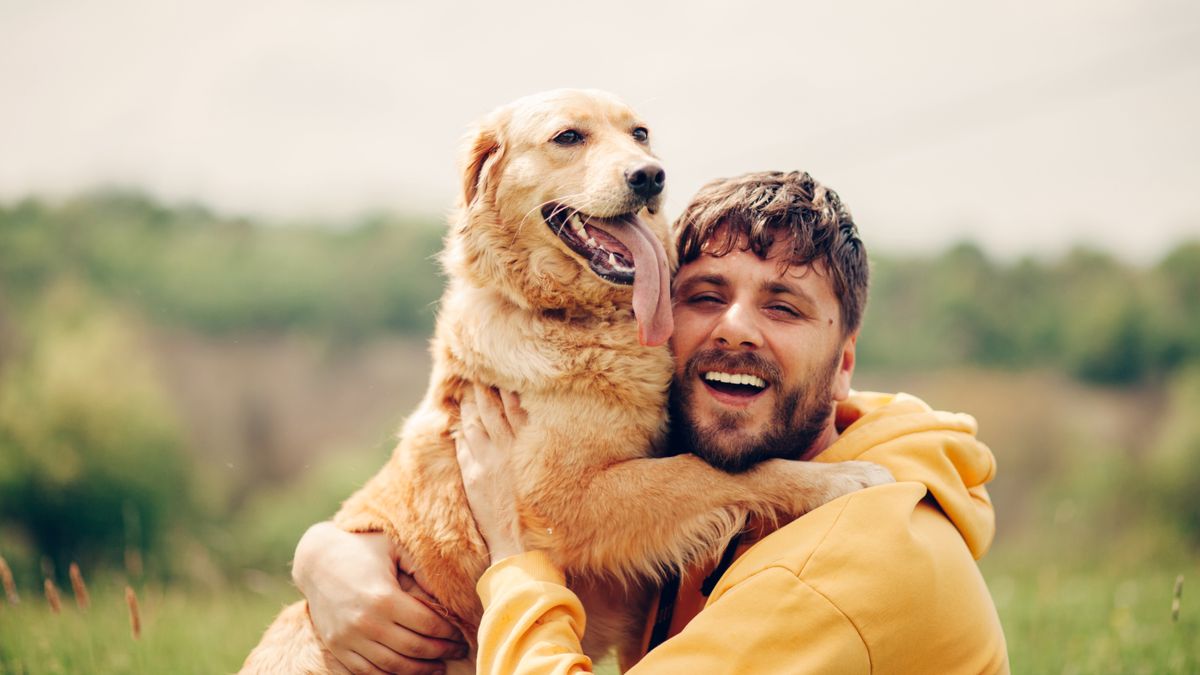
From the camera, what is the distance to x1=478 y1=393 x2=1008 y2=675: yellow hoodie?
6.16 ft

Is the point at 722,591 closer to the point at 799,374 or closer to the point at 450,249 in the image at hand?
the point at 799,374

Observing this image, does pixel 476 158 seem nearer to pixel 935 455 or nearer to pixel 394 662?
pixel 394 662

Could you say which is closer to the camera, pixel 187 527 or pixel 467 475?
pixel 467 475

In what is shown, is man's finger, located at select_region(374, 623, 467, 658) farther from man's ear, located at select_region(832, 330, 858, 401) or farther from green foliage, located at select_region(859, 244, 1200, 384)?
green foliage, located at select_region(859, 244, 1200, 384)

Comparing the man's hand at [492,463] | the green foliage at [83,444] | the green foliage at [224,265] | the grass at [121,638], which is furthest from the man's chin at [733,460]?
the green foliage at [224,265]

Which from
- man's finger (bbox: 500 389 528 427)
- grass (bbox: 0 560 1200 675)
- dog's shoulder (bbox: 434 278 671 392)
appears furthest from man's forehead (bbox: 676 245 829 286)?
grass (bbox: 0 560 1200 675)

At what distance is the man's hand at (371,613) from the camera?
2568mm

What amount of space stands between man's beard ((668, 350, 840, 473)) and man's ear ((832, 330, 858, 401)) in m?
0.04

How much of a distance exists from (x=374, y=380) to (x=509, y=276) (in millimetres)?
12425

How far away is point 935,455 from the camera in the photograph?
2.28 metres

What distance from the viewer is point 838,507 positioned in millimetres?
2029

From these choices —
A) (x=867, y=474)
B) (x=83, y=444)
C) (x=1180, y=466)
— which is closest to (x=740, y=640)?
(x=867, y=474)

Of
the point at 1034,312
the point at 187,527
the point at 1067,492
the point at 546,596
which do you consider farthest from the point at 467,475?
the point at 1034,312

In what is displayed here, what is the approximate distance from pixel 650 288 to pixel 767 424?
21.3 inches
